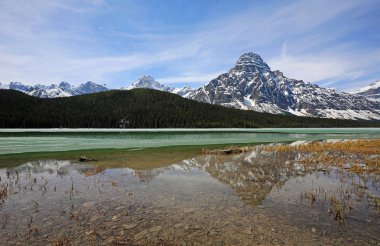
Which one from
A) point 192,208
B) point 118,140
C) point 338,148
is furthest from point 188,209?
point 118,140

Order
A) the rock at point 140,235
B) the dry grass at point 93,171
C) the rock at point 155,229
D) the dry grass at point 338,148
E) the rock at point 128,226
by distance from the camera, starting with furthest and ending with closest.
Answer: the dry grass at point 338,148 → the dry grass at point 93,171 → the rock at point 128,226 → the rock at point 155,229 → the rock at point 140,235

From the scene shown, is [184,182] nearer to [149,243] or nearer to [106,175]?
[106,175]

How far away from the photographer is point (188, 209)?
12953mm

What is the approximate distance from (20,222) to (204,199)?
8.47 meters

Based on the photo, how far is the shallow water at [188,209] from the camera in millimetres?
9805

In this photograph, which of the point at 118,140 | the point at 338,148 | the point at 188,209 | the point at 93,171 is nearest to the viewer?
the point at 188,209

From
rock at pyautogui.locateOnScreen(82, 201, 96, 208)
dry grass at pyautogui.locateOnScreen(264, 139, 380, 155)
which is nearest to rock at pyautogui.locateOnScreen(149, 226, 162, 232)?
rock at pyautogui.locateOnScreen(82, 201, 96, 208)

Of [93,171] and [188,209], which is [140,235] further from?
[93,171]

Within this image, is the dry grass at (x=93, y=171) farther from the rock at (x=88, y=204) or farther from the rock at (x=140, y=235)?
the rock at (x=140, y=235)

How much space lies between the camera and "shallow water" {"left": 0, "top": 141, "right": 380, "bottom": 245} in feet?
32.2

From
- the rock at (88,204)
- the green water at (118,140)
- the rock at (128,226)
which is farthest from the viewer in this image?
the green water at (118,140)

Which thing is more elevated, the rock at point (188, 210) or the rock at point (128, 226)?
the rock at point (188, 210)

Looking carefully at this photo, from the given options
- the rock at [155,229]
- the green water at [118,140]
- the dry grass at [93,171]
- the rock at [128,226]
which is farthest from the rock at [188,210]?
the green water at [118,140]

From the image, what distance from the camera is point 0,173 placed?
71.7 ft
